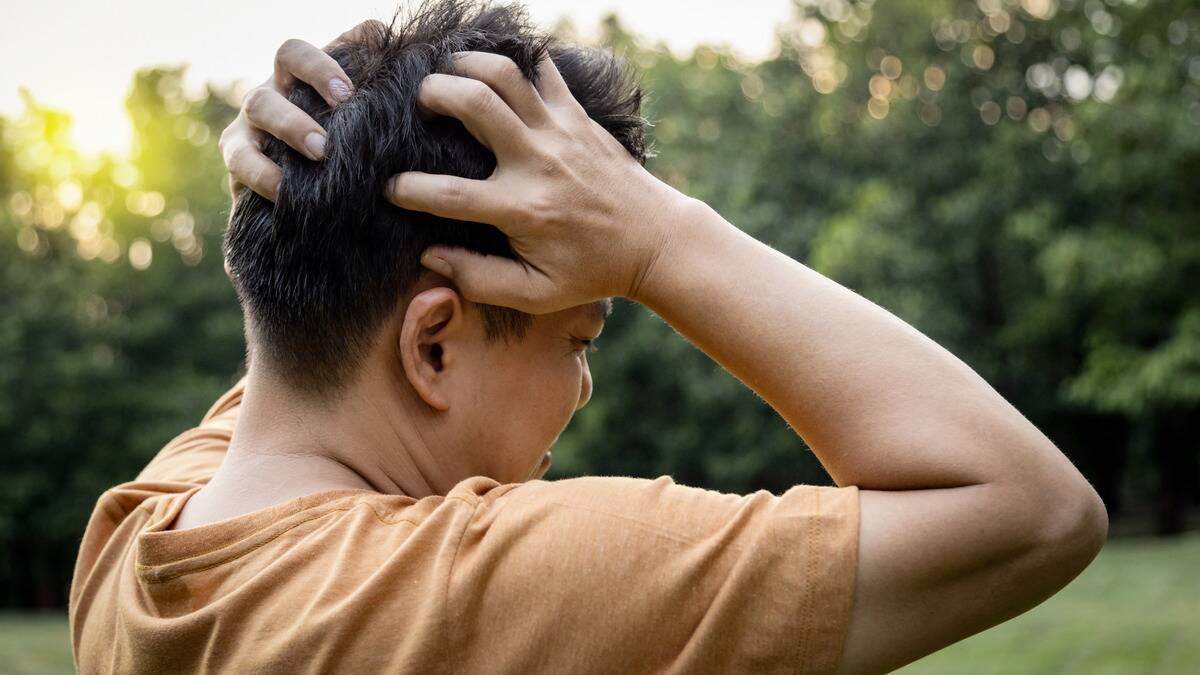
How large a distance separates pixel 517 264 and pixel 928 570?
78 cm

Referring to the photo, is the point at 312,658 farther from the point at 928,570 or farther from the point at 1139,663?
the point at 1139,663

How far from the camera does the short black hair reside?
1.81m

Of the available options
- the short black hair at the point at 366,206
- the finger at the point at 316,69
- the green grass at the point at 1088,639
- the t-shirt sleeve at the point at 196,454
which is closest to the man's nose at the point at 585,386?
the short black hair at the point at 366,206

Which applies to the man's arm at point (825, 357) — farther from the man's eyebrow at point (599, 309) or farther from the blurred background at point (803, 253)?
the blurred background at point (803, 253)

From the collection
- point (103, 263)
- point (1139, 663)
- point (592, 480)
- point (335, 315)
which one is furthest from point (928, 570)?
point (103, 263)

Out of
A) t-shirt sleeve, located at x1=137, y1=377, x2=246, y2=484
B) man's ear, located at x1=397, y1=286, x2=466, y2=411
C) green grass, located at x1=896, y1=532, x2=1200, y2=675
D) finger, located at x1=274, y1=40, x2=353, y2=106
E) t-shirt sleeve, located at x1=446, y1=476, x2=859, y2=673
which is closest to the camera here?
t-shirt sleeve, located at x1=446, y1=476, x2=859, y2=673

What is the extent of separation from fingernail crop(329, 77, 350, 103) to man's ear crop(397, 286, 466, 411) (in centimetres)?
38

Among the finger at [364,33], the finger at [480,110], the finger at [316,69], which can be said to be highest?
the finger at [364,33]

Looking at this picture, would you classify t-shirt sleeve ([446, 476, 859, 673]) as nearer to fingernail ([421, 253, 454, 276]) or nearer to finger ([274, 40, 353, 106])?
fingernail ([421, 253, 454, 276])

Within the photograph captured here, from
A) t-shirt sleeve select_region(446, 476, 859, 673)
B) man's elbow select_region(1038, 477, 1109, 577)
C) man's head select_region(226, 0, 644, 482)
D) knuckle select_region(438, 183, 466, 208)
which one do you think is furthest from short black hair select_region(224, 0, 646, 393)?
man's elbow select_region(1038, 477, 1109, 577)

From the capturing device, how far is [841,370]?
5.42 feet

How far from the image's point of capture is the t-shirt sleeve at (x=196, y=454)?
94.0 inches

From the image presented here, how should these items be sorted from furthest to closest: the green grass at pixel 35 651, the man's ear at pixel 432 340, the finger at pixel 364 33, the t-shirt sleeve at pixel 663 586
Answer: the green grass at pixel 35 651 → the finger at pixel 364 33 → the man's ear at pixel 432 340 → the t-shirt sleeve at pixel 663 586

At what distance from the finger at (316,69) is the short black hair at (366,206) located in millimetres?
26
